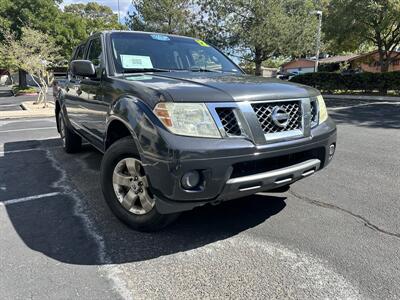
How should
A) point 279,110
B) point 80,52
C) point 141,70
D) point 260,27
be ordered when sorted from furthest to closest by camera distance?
point 260,27
point 80,52
point 141,70
point 279,110

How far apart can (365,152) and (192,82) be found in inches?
170

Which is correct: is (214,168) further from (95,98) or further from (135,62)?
(95,98)

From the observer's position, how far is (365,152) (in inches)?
246

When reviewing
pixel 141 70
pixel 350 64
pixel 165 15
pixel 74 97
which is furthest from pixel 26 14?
pixel 350 64

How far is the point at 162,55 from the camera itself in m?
4.21

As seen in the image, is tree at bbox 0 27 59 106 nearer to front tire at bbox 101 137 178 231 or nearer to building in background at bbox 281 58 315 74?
front tire at bbox 101 137 178 231

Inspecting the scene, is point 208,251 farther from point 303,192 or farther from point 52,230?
point 303,192

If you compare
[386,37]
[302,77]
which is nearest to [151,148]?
[302,77]

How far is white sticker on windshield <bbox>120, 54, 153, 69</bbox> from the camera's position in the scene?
388 centimetres

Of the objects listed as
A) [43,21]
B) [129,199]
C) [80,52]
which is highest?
[43,21]

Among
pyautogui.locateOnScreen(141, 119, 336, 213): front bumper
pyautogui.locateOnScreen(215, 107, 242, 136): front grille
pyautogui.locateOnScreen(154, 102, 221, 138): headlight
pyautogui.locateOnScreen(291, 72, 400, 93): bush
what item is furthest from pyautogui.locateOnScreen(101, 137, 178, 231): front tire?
pyautogui.locateOnScreen(291, 72, 400, 93): bush

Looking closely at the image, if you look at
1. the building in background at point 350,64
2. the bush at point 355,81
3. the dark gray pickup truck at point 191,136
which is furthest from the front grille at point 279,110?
the building in background at point 350,64

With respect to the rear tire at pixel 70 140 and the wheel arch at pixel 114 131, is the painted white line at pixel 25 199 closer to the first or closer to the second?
the wheel arch at pixel 114 131

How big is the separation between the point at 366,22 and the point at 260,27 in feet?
20.3
